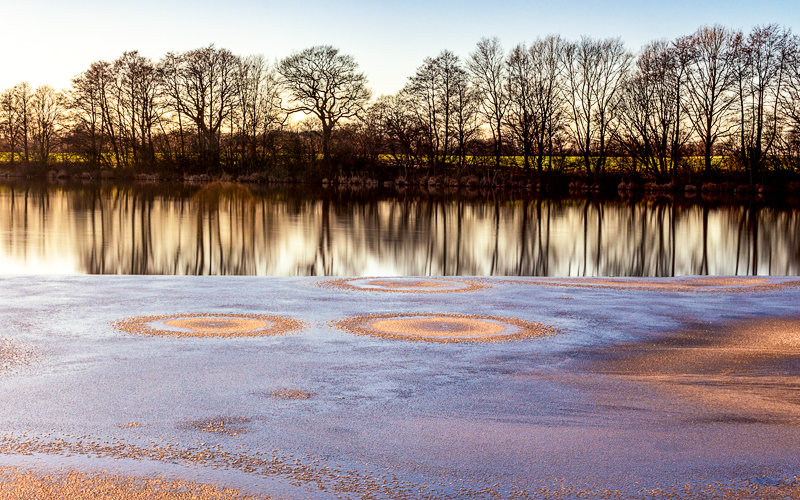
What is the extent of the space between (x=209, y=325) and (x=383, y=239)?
12804 millimetres

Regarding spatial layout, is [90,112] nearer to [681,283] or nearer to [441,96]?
[441,96]

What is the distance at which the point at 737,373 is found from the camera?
672 cm

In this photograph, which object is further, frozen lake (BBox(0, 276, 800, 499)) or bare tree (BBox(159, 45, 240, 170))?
bare tree (BBox(159, 45, 240, 170))

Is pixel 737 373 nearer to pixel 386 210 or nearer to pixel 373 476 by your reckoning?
pixel 373 476

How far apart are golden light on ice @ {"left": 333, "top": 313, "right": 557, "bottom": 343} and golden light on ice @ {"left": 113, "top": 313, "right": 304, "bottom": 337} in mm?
671

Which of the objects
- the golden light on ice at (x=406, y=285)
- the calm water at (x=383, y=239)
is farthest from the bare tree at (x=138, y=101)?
the golden light on ice at (x=406, y=285)

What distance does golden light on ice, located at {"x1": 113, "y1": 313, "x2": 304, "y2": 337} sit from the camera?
8.02 m

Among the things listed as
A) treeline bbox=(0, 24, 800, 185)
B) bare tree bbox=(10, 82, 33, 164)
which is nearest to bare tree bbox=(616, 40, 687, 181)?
treeline bbox=(0, 24, 800, 185)

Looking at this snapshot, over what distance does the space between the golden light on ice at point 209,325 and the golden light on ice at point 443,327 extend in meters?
0.67

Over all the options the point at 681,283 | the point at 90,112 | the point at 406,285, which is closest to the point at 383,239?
the point at 406,285

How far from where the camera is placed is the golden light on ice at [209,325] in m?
8.02

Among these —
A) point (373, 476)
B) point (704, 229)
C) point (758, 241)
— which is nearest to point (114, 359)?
point (373, 476)

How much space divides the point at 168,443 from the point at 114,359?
224 cm

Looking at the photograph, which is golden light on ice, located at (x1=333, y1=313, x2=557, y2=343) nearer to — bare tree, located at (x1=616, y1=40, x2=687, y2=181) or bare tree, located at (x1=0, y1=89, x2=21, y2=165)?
bare tree, located at (x1=616, y1=40, x2=687, y2=181)
